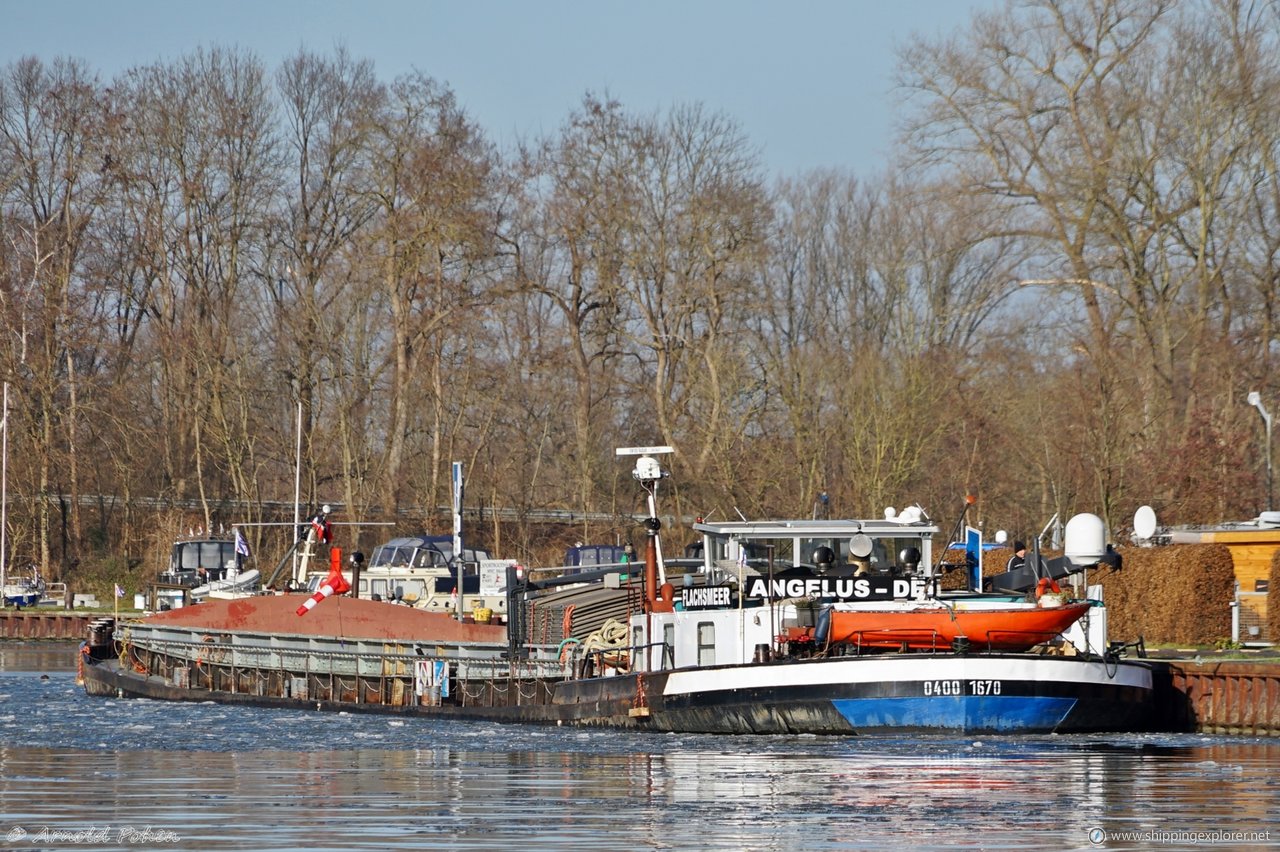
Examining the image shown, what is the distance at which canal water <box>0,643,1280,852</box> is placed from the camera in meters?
21.1

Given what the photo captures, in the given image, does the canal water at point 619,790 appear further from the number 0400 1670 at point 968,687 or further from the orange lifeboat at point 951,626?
the orange lifeboat at point 951,626

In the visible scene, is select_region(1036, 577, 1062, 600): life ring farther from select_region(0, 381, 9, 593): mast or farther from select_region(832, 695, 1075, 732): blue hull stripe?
select_region(0, 381, 9, 593): mast

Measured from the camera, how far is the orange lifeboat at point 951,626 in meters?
31.6

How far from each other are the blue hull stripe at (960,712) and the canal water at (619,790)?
29 centimetres

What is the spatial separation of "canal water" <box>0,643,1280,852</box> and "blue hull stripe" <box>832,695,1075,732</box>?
11.3 inches

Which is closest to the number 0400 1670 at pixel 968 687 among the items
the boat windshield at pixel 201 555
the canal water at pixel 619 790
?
the canal water at pixel 619 790

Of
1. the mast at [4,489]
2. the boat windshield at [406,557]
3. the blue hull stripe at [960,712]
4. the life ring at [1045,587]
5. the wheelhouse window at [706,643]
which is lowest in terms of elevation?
the blue hull stripe at [960,712]

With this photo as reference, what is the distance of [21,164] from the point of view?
80.5m

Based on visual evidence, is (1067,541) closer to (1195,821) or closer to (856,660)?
(856,660)

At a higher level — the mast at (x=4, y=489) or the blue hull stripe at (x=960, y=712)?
the mast at (x=4, y=489)

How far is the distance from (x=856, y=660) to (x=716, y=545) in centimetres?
559

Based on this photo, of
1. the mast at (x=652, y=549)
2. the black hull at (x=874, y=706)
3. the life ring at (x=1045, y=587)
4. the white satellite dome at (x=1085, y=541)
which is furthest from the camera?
the mast at (x=652, y=549)

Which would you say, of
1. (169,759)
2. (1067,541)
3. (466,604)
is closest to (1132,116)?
(466,604)

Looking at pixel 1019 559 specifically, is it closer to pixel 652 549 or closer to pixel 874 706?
pixel 874 706
